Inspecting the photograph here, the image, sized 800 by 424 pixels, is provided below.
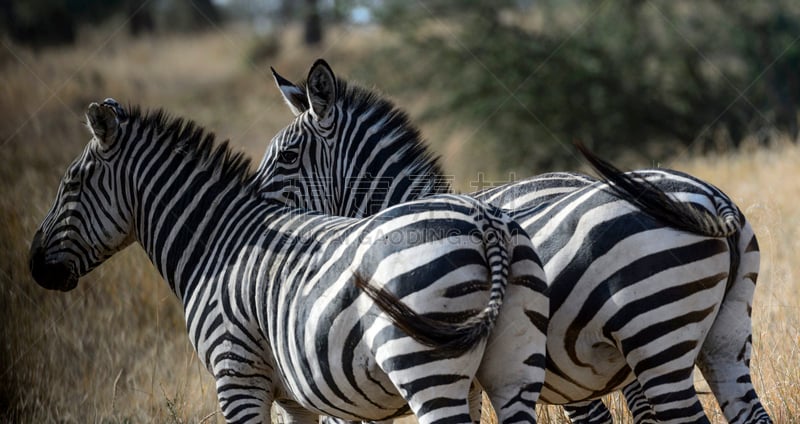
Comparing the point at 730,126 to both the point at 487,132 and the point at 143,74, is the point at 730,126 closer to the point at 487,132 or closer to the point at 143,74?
the point at 487,132

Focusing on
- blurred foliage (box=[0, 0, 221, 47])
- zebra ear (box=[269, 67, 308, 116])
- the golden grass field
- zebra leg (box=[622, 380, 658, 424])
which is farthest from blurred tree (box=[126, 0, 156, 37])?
zebra leg (box=[622, 380, 658, 424])

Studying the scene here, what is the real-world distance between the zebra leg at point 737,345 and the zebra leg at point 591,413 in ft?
4.44

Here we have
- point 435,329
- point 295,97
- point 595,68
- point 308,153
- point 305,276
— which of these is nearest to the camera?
point 435,329

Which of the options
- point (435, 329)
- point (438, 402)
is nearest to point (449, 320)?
point (435, 329)

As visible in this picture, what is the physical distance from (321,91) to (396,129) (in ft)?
1.67

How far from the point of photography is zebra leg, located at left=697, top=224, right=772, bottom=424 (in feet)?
12.3

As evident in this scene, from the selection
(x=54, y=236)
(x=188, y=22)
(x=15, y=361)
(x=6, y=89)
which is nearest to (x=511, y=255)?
(x=54, y=236)

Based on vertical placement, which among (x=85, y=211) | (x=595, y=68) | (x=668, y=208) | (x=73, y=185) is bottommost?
(x=668, y=208)

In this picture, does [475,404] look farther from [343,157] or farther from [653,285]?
[343,157]

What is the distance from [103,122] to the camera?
441cm

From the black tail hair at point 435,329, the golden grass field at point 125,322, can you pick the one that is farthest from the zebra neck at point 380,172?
the black tail hair at point 435,329

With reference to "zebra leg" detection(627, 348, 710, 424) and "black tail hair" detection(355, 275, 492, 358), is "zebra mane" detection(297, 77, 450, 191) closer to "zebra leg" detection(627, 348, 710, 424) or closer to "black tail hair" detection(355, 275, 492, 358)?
"zebra leg" detection(627, 348, 710, 424)

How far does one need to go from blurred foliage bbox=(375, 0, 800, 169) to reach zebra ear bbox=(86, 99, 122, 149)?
1343 cm

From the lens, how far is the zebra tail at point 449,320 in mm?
2982
